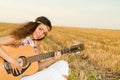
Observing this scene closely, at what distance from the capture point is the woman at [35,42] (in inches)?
210

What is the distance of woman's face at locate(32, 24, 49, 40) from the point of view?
17.9 feet

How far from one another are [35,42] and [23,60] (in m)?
0.27

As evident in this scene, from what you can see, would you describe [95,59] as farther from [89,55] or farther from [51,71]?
[51,71]

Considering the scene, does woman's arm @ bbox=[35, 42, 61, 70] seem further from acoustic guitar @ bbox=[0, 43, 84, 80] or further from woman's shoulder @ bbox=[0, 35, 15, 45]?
woman's shoulder @ bbox=[0, 35, 15, 45]

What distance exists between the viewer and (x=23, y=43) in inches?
220

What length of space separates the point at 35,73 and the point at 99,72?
450cm

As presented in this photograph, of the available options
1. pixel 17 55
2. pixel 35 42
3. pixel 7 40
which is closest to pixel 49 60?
pixel 35 42

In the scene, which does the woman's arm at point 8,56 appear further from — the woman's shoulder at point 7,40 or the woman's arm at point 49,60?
the woman's arm at point 49,60

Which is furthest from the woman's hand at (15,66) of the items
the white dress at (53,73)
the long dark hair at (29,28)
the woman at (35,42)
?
the long dark hair at (29,28)

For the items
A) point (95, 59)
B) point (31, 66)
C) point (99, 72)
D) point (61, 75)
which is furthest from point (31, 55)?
point (95, 59)

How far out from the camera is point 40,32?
5449 mm

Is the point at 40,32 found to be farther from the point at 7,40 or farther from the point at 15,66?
the point at 15,66

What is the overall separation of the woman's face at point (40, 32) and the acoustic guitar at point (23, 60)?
0.18 metres

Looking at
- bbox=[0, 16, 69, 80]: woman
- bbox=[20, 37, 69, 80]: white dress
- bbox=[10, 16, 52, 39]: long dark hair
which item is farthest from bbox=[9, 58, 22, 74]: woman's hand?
bbox=[10, 16, 52, 39]: long dark hair
